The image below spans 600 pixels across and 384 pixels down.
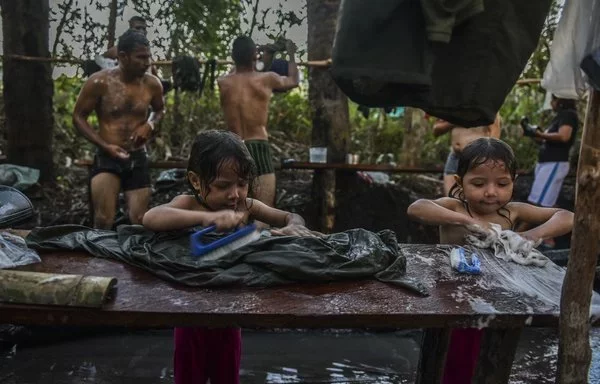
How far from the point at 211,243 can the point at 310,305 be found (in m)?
0.52

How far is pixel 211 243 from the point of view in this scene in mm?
2141

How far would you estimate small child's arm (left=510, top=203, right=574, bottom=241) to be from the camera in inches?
107

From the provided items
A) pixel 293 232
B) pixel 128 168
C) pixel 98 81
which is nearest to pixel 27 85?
pixel 98 81

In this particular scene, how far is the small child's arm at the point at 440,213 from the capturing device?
2.81 meters

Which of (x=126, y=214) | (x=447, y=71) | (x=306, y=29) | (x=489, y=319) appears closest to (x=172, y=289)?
(x=489, y=319)

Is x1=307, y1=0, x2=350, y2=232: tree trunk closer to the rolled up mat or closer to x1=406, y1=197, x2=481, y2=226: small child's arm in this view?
x1=406, y1=197, x2=481, y2=226: small child's arm

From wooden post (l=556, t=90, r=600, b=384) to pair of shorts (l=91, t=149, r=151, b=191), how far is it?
3812 mm

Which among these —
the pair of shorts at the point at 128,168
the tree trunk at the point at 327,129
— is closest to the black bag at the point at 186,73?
the pair of shorts at the point at 128,168

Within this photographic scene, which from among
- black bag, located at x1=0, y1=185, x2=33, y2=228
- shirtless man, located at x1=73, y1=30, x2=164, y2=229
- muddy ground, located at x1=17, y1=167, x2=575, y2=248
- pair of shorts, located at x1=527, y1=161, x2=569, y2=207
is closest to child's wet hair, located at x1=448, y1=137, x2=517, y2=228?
black bag, located at x1=0, y1=185, x2=33, y2=228

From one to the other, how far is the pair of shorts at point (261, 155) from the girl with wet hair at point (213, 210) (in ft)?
9.17

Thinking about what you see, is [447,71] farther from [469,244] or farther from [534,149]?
[534,149]

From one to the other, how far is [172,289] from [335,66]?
95 centimetres

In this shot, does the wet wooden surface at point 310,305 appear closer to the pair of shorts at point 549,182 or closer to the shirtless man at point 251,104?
the shirtless man at point 251,104

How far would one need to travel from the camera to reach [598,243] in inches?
76.6
